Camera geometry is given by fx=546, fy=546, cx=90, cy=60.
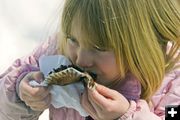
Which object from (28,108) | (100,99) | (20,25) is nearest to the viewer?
(100,99)

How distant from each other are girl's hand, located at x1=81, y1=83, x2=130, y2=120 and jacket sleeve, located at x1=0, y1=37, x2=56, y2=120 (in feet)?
0.72

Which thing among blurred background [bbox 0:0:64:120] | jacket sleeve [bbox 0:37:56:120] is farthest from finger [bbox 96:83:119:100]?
blurred background [bbox 0:0:64:120]

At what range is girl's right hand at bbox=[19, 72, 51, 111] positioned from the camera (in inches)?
43.6

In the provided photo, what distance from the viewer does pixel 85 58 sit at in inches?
41.4

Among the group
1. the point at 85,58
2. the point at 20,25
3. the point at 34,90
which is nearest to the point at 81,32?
the point at 85,58

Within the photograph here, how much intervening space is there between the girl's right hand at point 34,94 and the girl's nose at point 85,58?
4.0 inches

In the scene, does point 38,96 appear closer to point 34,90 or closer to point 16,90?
point 34,90

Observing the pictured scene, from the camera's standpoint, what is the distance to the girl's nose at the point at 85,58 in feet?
3.45

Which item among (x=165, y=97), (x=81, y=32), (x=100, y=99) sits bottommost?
(x=165, y=97)

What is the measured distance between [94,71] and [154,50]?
0.45ft

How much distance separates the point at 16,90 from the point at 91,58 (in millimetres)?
258

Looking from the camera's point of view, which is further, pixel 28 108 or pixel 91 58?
pixel 28 108

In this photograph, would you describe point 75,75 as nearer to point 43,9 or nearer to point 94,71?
point 94,71

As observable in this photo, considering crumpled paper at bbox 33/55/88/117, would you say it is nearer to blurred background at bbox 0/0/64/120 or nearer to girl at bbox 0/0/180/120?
girl at bbox 0/0/180/120
